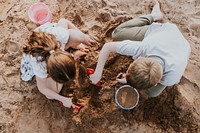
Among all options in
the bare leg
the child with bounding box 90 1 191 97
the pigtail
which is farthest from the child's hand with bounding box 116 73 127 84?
the pigtail

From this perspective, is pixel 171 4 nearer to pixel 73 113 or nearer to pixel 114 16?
pixel 114 16

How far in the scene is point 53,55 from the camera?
1.77 meters

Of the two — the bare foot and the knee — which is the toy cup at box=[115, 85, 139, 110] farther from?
the bare foot

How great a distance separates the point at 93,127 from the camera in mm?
2072

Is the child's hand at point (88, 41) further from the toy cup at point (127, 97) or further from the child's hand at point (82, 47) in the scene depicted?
the toy cup at point (127, 97)

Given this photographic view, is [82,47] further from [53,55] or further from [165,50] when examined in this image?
[165,50]

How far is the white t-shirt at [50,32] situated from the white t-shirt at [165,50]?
16.3 inches

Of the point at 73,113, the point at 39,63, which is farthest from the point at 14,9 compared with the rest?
the point at 73,113

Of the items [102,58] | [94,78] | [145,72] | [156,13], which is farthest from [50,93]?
[156,13]

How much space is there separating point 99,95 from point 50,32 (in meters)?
0.56

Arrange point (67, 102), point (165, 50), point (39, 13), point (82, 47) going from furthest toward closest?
point (39, 13)
point (82, 47)
point (67, 102)
point (165, 50)

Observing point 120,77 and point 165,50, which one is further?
point 120,77

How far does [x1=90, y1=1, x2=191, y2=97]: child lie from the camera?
67.2 inches

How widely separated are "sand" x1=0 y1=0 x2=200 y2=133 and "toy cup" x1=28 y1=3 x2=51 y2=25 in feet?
0.27
